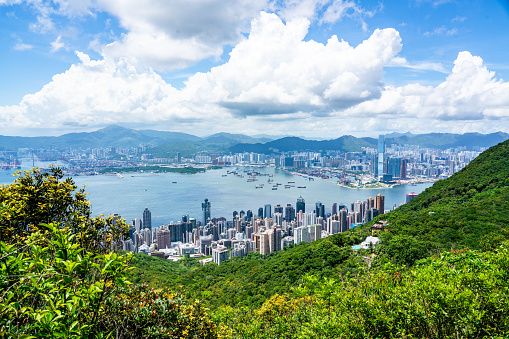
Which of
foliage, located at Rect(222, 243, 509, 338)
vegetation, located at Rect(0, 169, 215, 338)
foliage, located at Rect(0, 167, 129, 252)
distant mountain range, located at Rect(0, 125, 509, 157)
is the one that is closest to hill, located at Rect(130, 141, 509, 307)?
foliage, located at Rect(222, 243, 509, 338)

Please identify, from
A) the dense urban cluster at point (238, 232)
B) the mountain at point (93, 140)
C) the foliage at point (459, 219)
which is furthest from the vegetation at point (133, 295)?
the mountain at point (93, 140)

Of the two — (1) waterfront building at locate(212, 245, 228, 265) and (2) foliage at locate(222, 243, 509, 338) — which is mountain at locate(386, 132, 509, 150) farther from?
(2) foliage at locate(222, 243, 509, 338)

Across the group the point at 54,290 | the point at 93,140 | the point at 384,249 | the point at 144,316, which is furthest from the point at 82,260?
the point at 93,140

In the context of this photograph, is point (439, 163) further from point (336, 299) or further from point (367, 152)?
point (336, 299)

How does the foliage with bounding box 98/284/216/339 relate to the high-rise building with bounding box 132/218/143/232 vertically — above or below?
above

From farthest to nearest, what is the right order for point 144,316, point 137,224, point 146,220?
point 146,220
point 137,224
point 144,316

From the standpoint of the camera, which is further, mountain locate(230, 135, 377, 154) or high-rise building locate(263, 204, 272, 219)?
mountain locate(230, 135, 377, 154)

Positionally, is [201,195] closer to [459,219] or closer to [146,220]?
[146,220]

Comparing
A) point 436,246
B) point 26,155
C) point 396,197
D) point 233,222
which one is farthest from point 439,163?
point 26,155
